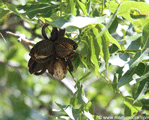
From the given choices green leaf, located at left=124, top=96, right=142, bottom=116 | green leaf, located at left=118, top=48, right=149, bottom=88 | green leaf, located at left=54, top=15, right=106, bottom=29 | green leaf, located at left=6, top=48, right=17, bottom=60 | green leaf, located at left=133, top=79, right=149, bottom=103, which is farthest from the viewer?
green leaf, located at left=6, top=48, right=17, bottom=60

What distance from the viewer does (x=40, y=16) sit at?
1.83 meters

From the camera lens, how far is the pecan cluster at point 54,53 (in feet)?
5.94

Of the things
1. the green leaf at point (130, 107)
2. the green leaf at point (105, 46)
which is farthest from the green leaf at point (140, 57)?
the green leaf at point (130, 107)

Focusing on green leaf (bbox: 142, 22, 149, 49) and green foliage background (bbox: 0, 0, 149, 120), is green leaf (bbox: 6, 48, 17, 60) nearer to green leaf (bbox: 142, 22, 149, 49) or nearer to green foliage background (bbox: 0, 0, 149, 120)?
green foliage background (bbox: 0, 0, 149, 120)

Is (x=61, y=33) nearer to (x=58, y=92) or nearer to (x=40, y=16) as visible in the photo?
(x=40, y=16)

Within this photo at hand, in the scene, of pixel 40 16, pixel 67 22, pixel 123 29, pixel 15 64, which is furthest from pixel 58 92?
pixel 67 22

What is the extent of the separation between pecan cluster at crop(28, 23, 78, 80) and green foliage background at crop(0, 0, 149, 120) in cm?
15

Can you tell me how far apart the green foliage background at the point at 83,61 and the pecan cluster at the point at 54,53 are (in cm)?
15

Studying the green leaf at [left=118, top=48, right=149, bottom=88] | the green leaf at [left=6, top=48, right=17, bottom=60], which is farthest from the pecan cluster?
the green leaf at [left=6, top=48, right=17, bottom=60]

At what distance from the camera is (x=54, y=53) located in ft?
6.19

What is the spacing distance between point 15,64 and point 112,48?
2287mm

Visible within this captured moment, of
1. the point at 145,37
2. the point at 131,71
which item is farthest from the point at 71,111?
the point at 145,37

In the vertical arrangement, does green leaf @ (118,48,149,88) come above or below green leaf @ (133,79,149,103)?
above

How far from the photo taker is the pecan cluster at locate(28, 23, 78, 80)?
5.94 feet
